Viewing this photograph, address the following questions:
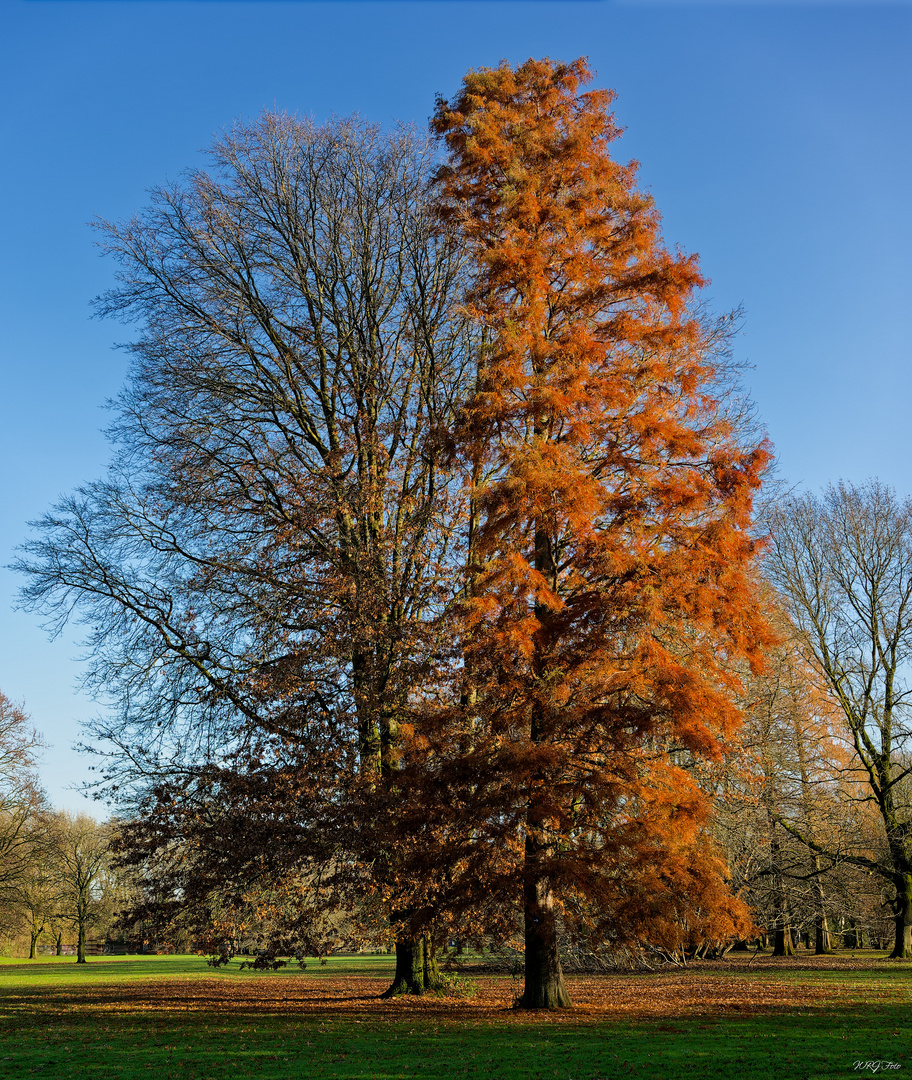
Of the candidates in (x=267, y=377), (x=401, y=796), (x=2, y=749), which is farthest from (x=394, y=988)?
(x=2, y=749)

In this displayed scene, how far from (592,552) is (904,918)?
20.4 m

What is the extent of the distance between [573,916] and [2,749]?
3049 centimetres

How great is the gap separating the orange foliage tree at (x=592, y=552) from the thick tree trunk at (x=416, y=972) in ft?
13.6

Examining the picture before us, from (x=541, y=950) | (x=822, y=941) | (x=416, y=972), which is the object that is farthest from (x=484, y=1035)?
(x=822, y=941)

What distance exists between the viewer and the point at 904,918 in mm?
24766

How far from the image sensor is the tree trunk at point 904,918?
24.5 m

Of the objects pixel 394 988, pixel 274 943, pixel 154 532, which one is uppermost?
pixel 154 532

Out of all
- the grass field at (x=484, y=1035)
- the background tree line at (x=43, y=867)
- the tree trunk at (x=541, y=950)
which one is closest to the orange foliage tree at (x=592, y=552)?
the tree trunk at (x=541, y=950)

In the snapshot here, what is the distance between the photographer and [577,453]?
13.7 meters

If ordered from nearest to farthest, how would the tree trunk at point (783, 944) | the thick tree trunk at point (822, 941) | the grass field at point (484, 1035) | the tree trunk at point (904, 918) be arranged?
the grass field at point (484, 1035), the tree trunk at point (904, 918), the thick tree trunk at point (822, 941), the tree trunk at point (783, 944)

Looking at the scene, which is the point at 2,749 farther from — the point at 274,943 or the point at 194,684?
the point at 274,943

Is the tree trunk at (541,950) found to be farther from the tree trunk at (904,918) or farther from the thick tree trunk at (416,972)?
the tree trunk at (904,918)

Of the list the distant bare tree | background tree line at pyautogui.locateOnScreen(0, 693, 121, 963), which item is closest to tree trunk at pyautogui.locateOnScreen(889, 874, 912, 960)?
the distant bare tree

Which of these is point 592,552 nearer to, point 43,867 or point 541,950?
point 541,950
